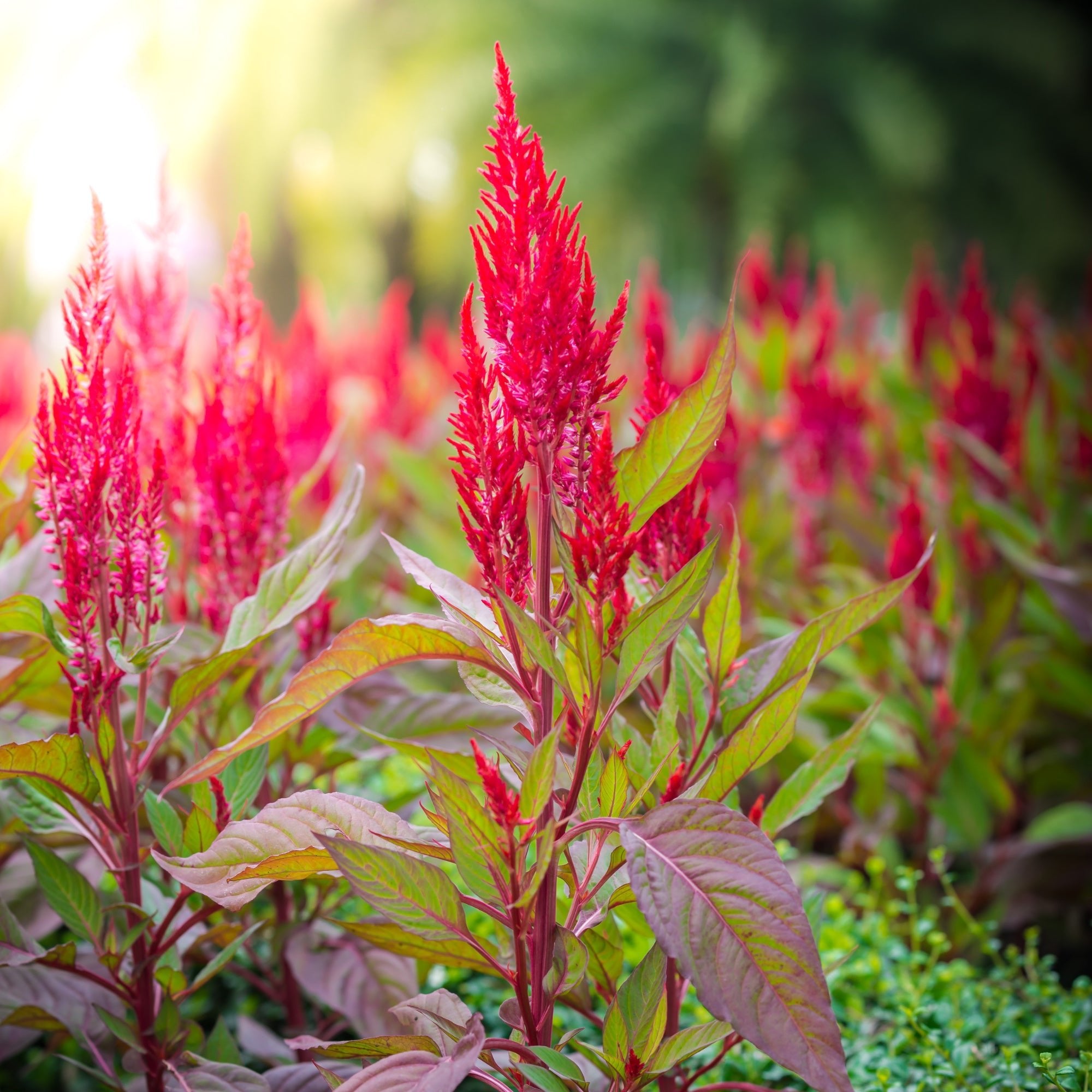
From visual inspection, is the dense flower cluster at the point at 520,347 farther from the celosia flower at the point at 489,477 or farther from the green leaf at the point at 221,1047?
the green leaf at the point at 221,1047

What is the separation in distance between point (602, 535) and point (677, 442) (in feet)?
0.35

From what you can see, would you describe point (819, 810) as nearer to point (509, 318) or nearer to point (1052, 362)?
point (509, 318)

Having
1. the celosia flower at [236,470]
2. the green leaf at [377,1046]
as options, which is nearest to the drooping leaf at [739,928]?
the green leaf at [377,1046]

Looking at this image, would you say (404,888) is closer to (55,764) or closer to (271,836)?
(271,836)

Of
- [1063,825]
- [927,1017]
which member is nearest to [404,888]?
[927,1017]

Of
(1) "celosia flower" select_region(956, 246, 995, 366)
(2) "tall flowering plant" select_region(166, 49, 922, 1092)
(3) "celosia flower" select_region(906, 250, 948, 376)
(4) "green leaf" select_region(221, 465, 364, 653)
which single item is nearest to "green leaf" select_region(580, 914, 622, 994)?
(2) "tall flowering plant" select_region(166, 49, 922, 1092)

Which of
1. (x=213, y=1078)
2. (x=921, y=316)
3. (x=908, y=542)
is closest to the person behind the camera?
(x=213, y=1078)

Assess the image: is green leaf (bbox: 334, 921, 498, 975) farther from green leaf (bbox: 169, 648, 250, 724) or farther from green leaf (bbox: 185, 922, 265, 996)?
green leaf (bbox: 169, 648, 250, 724)

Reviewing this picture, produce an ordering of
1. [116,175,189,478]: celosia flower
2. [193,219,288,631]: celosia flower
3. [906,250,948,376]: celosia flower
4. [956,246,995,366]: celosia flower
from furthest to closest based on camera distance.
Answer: [906,250,948,376]: celosia flower < [956,246,995,366]: celosia flower < [116,175,189,478]: celosia flower < [193,219,288,631]: celosia flower

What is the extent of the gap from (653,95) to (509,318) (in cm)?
585

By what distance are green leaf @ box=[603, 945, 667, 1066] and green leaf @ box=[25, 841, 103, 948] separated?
0.47m

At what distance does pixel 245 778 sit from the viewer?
0.92 meters

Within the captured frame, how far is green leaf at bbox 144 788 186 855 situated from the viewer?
0.84 m

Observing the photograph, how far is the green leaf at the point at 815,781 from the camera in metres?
0.92
